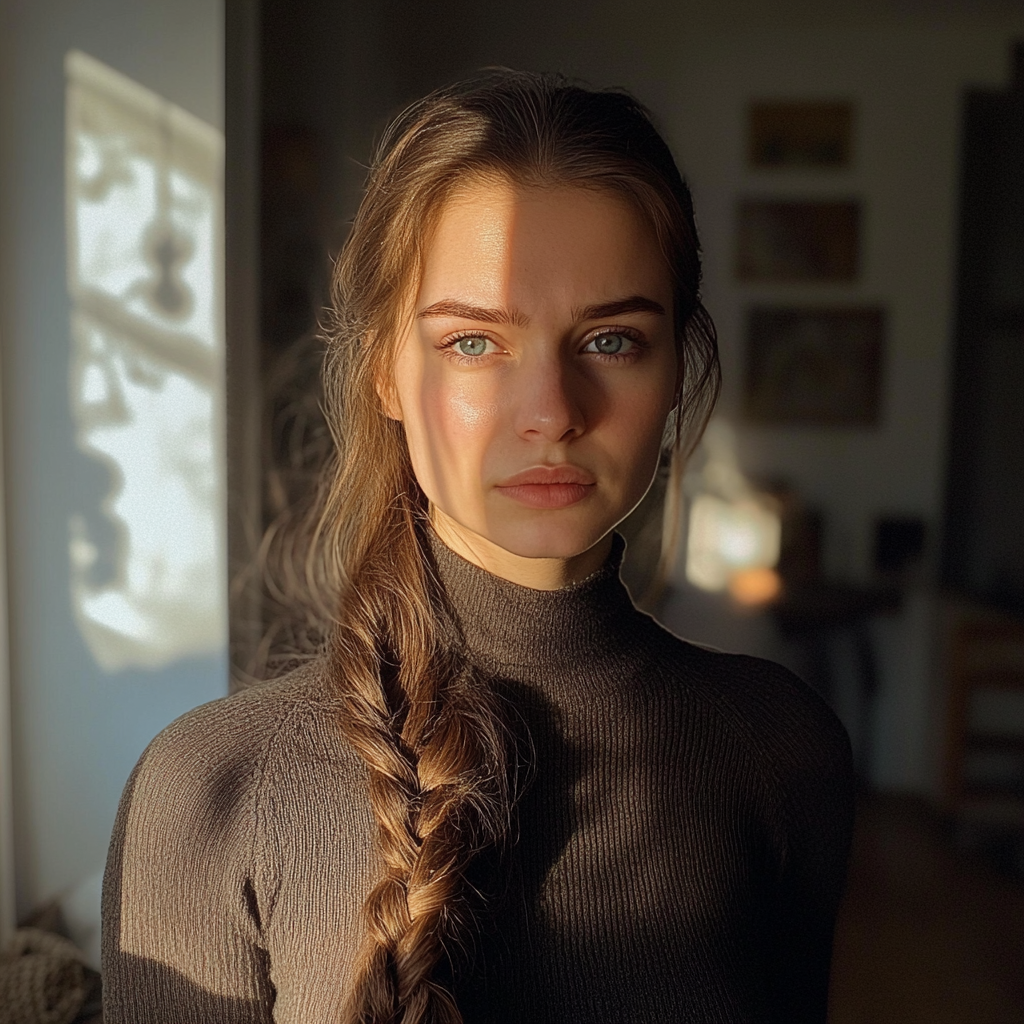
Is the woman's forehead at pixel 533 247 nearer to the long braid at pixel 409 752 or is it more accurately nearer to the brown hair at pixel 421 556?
the brown hair at pixel 421 556

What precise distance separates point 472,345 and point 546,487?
0.39 ft

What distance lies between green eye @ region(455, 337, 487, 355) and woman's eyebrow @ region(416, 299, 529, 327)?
0.02 m

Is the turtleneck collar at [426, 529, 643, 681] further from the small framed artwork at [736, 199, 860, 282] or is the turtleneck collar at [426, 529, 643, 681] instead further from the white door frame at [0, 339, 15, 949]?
the small framed artwork at [736, 199, 860, 282]

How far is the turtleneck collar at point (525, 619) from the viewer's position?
2.46ft

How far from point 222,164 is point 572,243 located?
2.16ft

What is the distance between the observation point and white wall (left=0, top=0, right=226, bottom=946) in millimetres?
1044

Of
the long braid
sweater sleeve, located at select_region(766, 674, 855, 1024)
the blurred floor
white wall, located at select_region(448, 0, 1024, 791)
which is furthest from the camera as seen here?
the blurred floor

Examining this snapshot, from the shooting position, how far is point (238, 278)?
4.00ft

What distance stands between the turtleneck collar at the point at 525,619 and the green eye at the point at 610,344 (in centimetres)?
19

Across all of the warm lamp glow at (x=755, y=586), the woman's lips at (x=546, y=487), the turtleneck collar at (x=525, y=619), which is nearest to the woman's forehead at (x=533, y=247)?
the woman's lips at (x=546, y=487)

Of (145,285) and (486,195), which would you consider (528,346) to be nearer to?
(486,195)

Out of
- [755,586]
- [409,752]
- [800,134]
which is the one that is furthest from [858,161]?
[409,752]

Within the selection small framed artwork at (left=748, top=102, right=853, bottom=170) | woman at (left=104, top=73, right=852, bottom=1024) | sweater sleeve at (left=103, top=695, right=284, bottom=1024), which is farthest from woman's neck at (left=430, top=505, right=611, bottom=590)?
small framed artwork at (left=748, top=102, right=853, bottom=170)

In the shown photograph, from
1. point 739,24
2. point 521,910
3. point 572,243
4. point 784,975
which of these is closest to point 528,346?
point 572,243
